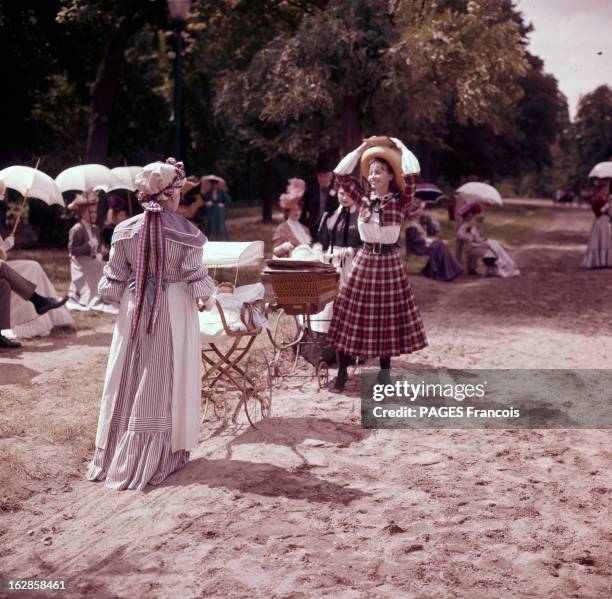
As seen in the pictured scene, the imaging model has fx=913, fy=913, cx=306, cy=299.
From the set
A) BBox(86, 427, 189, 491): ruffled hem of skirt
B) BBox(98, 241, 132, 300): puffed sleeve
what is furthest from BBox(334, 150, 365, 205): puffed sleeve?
BBox(86, 427, 189, 491): ruffled hem of skirt

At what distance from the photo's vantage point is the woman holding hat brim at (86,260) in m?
13.8

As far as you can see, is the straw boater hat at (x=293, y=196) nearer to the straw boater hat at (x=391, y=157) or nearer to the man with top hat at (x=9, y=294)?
the straw boater hat at (x=391, y=157)

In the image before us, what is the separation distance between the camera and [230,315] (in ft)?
23.6

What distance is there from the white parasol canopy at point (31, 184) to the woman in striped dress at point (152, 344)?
20.6 ft

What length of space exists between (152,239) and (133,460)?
4.77 ft

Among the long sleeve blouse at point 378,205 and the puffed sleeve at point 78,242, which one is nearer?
the long sleeve blouse at point 378,205

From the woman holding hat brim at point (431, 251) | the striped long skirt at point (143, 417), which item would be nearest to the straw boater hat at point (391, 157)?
the striped long skirt at point (143, 417)

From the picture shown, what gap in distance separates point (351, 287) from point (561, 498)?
305 cm

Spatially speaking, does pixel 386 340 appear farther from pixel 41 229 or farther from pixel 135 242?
pixel 41 229

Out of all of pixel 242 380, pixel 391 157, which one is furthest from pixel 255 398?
pixel 391 157

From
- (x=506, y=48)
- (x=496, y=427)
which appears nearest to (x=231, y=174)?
(x=506, y=48)

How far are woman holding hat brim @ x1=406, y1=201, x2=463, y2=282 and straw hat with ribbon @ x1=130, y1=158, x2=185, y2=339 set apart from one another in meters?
12.3

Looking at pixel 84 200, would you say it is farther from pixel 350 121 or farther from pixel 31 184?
pixel 350 121

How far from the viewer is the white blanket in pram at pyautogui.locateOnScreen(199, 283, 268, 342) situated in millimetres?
7004
